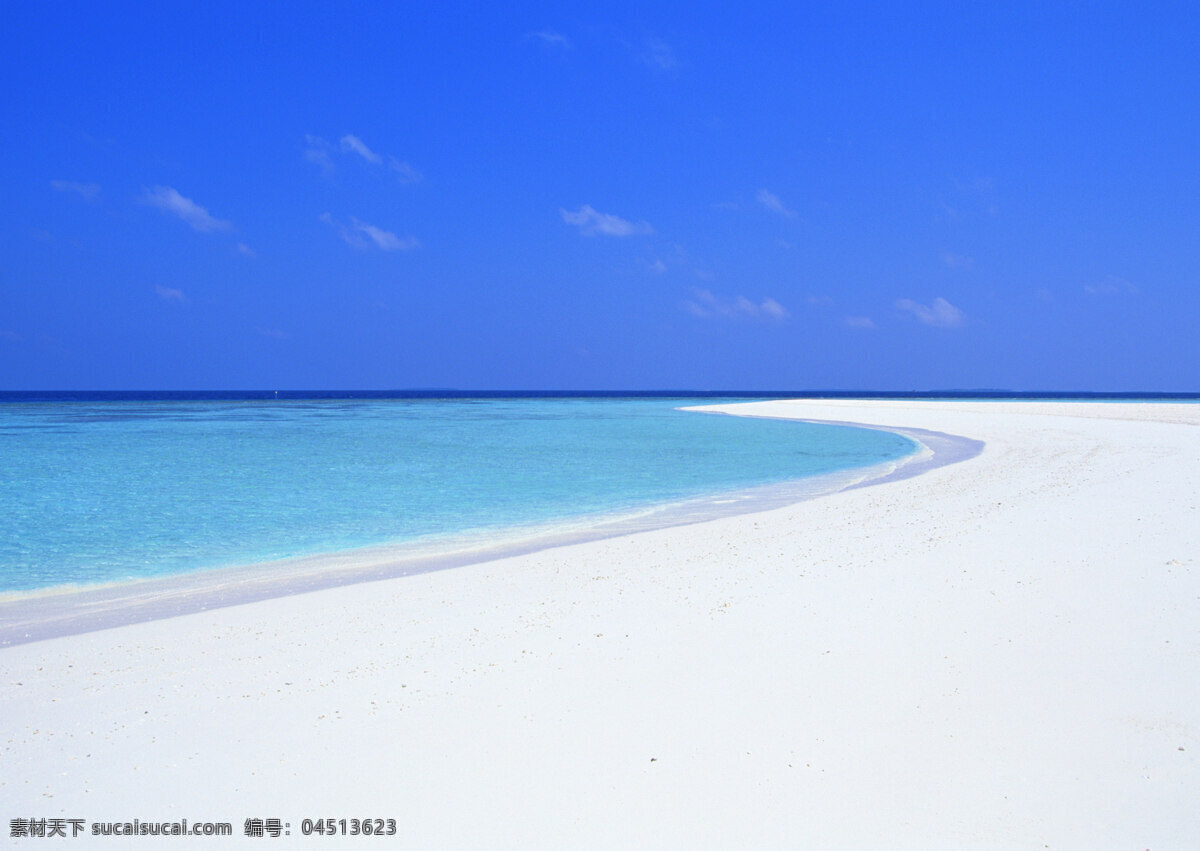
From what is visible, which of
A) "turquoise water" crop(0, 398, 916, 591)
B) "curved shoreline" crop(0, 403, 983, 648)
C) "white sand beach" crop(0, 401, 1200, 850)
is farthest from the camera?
"turquoise water" crop(0, 398, 916, 591)

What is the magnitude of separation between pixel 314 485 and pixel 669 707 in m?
14.2

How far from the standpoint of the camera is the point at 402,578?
7.76 metres

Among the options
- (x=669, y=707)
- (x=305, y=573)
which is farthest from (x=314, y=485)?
(x=669, y=707)

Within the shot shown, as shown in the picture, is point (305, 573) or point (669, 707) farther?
point (305, 573)

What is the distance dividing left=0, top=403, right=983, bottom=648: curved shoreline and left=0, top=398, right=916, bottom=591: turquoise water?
0.58 m

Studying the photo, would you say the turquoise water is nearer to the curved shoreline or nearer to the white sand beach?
the curved shoreline

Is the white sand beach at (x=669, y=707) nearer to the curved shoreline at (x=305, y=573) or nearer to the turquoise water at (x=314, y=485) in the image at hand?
the curved shoreline at (x=305, y=573)

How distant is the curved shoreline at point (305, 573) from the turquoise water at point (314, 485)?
576mm

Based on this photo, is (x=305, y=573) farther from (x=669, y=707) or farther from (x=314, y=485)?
(x=314, y=485)

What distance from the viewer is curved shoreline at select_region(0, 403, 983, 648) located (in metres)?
6.64

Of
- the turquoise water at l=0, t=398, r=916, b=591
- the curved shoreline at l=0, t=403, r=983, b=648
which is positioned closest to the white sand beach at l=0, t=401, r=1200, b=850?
the curved shoreline at l=0, t=403, r=983, b=648

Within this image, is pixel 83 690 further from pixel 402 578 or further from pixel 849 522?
pixel 849 522

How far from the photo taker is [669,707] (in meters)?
4.03

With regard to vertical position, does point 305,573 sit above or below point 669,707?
below
